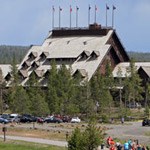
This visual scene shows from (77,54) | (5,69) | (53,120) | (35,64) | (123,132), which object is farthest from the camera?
(5,69)

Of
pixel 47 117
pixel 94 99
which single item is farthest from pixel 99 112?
pixel 47 117

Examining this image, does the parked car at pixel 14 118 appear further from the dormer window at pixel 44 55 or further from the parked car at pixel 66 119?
the dormer window at pixel 44 55

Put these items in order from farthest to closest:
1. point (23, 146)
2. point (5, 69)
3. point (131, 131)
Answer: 1. point (5, 69)
2. point (131, 131)
3. point (23, 146)

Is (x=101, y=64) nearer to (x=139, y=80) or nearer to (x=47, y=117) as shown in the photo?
(x=139, y=80)

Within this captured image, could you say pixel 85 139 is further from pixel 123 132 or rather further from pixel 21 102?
pixel 21 102

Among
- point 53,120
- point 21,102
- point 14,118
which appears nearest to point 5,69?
point 21,102

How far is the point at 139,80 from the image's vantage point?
12688 cm

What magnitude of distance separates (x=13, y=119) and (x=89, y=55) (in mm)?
45768

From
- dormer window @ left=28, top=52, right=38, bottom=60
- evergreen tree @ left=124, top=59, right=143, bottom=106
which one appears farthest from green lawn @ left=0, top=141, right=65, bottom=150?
dormer window @ left=28, top=52, right=38, bottom=60

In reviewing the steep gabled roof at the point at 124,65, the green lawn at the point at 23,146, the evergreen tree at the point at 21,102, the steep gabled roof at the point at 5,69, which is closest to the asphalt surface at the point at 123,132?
the green lawn at the point at 23,146

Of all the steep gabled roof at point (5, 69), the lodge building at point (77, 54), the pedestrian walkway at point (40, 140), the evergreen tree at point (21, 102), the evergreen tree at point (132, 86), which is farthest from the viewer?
the steep gabled roof at point (5, 69)

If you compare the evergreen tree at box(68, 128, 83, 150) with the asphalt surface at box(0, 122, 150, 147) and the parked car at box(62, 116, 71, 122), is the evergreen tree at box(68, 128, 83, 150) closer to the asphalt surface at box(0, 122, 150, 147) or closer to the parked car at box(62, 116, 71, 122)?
the asphalt surface at box(0, 122, 150, 147)

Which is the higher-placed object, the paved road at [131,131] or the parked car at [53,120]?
the parked car at [53,120]

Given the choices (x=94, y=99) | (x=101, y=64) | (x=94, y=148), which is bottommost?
(x=94, y=148)
